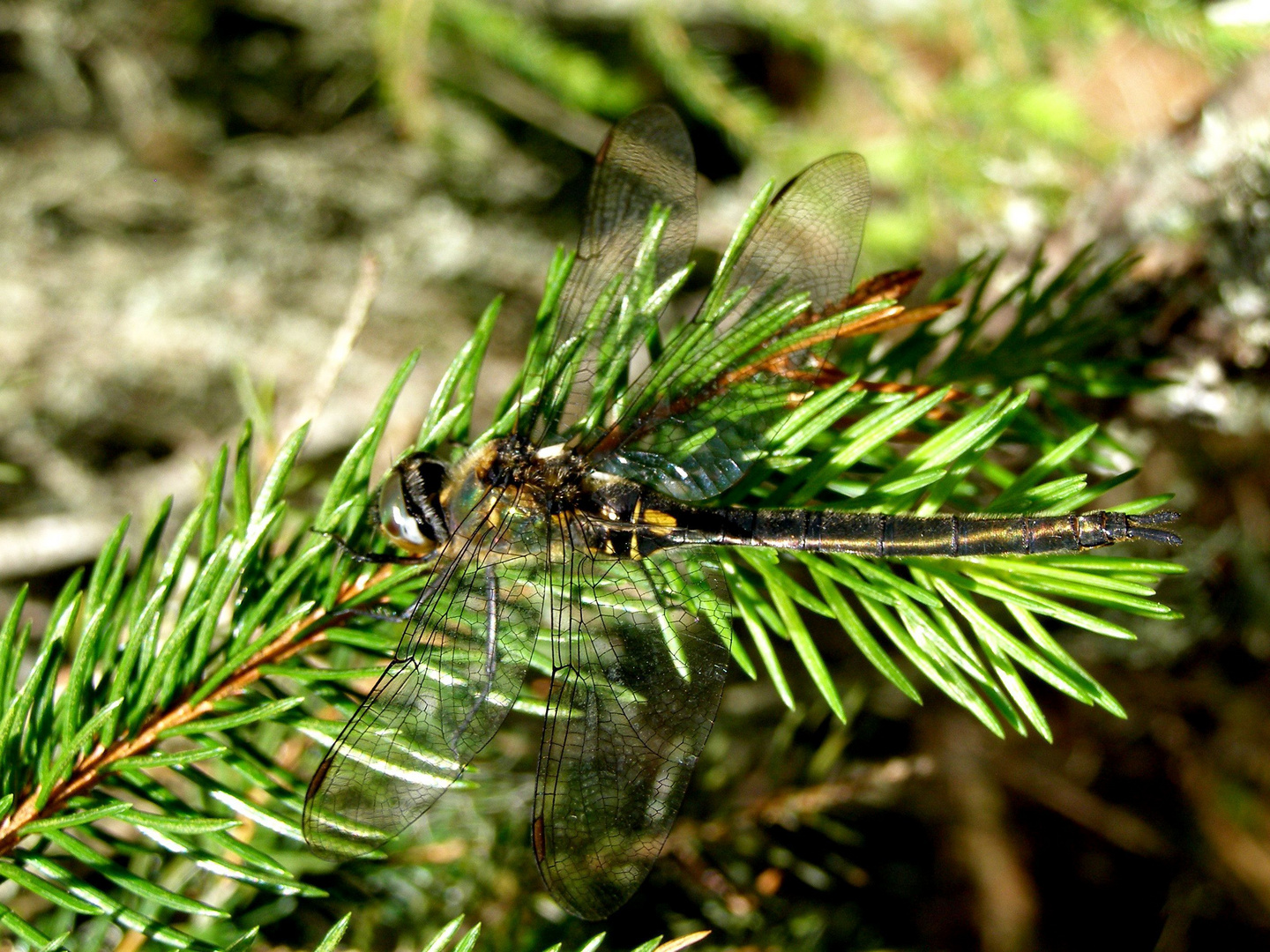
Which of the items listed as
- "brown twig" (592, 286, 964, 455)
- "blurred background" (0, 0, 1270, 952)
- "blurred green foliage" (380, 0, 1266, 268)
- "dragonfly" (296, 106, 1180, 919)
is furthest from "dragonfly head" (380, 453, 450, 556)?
"blurred green foliage" (380, 0, 1266, 268)

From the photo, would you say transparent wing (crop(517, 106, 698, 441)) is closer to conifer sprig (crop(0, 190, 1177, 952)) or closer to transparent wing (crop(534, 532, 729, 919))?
conifer sprig (crop(0, 190, 1177, 952))

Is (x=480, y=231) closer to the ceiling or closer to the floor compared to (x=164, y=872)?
closer to the ceiling

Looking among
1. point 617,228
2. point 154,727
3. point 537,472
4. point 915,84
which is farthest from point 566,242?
point 154,727

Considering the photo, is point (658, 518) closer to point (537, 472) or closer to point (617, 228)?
point (537, 472)

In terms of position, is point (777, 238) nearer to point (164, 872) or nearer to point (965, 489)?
point (965, 489)

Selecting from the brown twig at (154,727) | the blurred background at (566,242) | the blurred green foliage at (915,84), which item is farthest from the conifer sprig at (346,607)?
the blurred green foliage at (915,84)

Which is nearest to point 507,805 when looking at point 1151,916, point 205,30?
point 1151,916

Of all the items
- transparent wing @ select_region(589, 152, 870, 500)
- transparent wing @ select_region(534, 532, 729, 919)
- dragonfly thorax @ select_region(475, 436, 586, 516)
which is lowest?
transparent wing @ select_region(534, 532, 729, 919)
